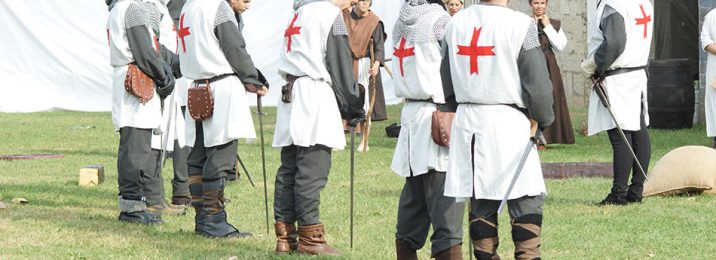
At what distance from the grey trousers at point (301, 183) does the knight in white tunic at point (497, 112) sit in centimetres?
183

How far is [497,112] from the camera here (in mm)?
6535

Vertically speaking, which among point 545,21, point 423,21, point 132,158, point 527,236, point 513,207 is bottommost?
point 132,158

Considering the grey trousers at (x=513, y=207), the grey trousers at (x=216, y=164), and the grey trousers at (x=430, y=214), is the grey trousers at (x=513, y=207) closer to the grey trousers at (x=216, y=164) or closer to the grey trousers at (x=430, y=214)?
the grey trousers at (x=430, y=214)

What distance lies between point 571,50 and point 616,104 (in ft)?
42.2

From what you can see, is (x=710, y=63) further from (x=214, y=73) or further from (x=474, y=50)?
(x=474, y=50)

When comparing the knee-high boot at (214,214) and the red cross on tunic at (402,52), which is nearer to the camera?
the red cross on tunic at (402,52)

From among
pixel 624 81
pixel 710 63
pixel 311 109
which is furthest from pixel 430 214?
pixel 710 63

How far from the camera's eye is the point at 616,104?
10.4 metres

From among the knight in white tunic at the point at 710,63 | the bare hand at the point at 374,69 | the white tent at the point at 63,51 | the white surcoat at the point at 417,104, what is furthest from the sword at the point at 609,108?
the white tent at the point at 63,51

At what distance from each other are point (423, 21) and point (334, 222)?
8.35 feet

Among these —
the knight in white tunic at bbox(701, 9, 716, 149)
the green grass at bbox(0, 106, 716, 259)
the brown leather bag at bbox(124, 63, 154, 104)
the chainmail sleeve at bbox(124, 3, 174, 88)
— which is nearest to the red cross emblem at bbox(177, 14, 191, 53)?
the chainmail sleeve at bbox(124, 3, 174, 88)

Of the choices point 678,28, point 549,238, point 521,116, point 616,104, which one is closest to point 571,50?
point 678,28

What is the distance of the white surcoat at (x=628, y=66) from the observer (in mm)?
10344

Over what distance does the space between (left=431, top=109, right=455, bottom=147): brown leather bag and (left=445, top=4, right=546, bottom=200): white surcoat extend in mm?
458
